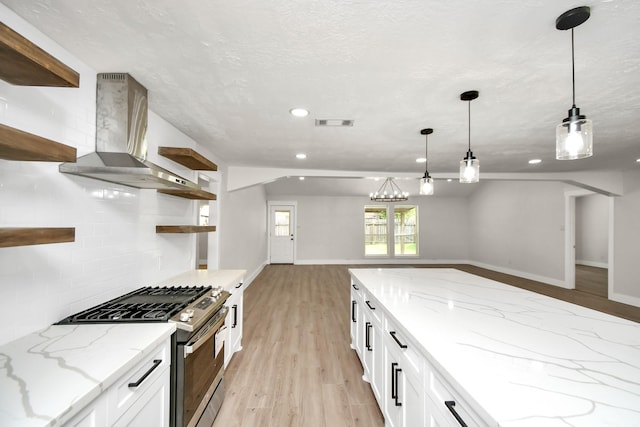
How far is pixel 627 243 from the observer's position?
16.4 ft

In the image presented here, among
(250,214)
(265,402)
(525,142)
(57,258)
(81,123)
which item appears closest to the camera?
(57,258)

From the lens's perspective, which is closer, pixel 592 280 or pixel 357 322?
pixel 357 322

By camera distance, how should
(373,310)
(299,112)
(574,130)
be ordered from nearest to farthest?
(574,130)
(373,310)
(299,112)

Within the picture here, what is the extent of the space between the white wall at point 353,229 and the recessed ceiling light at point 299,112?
6.51m

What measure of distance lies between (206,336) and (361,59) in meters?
1.87

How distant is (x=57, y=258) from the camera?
4.64 ft

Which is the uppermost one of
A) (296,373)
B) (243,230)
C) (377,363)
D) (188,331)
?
(243,230)

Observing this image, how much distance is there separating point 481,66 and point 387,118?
96cm

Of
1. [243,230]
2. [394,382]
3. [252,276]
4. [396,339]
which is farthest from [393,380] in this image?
[252,276]

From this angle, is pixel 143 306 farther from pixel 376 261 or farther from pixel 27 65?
pixel 376 261

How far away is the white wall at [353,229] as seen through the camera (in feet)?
29.3

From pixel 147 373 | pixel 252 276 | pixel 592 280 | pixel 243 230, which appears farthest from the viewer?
pixel 592 280

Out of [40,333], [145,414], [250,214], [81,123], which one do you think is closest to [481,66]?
[81,123]

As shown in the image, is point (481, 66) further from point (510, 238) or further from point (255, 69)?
point (510, 238)
